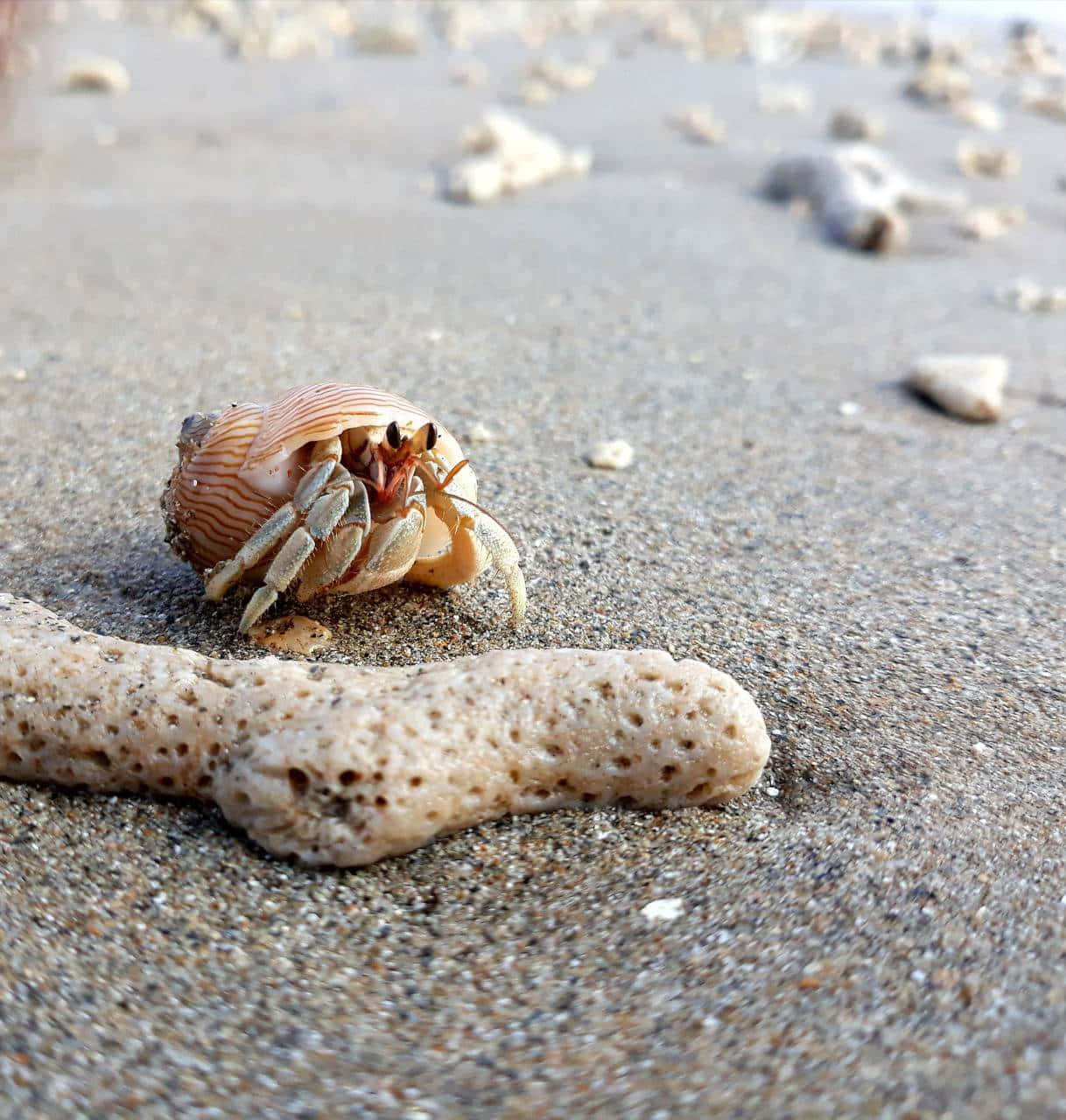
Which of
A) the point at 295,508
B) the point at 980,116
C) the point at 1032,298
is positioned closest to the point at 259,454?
the point at 295,508

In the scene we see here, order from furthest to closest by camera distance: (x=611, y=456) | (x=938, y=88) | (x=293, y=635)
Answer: (x=938, y=88) → (x=611, y=456) → (x=293, y=635)

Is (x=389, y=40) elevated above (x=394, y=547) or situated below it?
below

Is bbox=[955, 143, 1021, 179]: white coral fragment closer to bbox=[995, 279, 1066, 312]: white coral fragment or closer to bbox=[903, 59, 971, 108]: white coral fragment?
bbox=[903, 59, 971, 108]: white coral fragment

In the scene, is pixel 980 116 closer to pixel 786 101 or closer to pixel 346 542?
pixel 786 101

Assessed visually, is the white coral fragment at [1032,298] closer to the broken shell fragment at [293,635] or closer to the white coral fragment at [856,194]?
the white coral fragment at [856,194]


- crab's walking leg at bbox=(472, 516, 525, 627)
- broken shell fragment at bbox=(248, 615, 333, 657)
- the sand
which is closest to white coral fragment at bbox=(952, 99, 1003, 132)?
the sand

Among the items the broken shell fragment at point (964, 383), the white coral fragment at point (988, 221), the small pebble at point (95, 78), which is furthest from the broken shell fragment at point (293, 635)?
the small pebble at point (95, 78)
